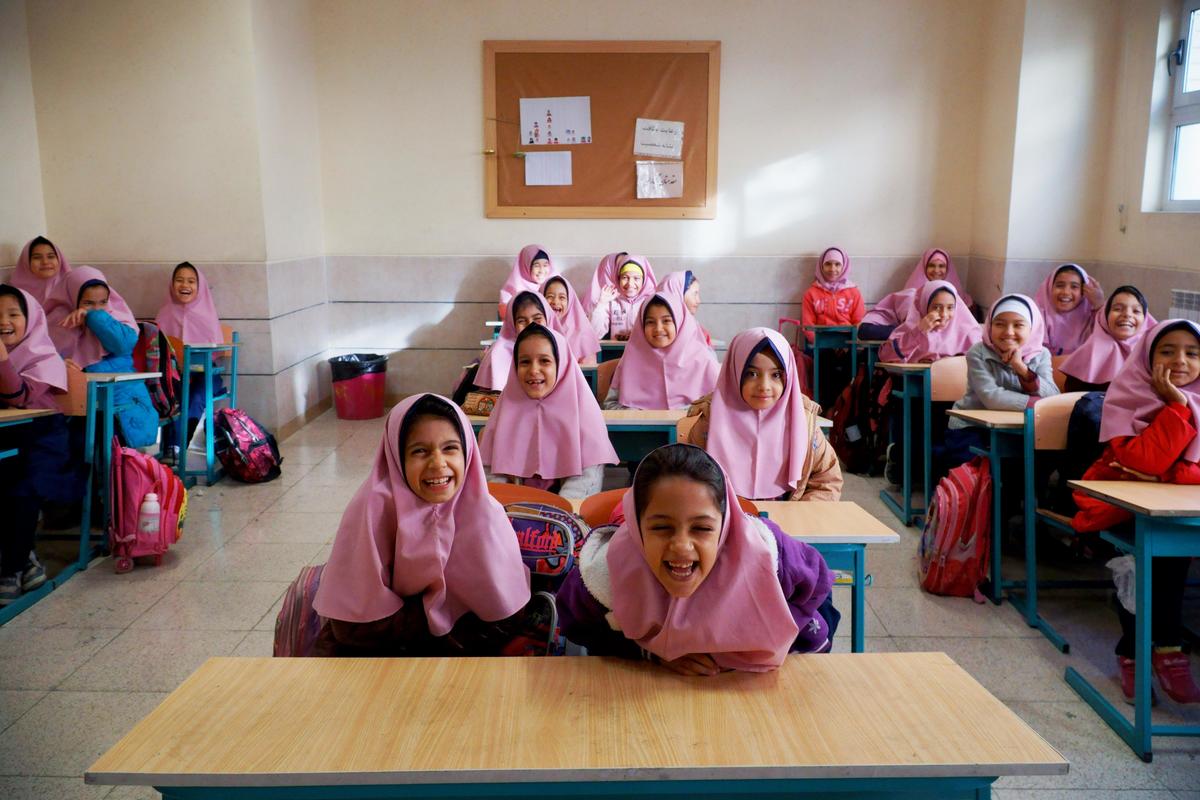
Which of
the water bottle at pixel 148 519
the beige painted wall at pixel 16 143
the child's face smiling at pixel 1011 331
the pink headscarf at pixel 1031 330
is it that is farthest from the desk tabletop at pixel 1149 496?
the beige painted wall at pixel 16 143

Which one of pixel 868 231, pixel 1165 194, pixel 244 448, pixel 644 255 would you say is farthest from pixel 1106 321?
pixel 244 448

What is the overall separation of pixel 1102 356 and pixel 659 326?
216 centimetres

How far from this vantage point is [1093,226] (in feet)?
21.3

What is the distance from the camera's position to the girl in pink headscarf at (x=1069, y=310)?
5.58m

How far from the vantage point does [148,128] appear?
6.01 metres

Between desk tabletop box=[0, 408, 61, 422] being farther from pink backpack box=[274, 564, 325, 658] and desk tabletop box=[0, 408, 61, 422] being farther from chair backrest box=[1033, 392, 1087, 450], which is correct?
chair backrest box=[1033, 392, 1087, 450]

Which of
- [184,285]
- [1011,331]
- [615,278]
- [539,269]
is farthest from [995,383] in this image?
[184,285]

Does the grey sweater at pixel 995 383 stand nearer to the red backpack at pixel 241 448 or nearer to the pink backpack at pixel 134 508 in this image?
the pink backpack at pixel 134 508

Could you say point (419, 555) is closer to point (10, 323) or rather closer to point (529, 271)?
point (10, 323)

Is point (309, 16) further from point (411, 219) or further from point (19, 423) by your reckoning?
point (19, 423)

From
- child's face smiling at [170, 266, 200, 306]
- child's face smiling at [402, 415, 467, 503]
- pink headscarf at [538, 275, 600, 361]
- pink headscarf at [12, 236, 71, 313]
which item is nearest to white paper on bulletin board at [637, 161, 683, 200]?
pink headscarf at [538, 275, 600, 361]

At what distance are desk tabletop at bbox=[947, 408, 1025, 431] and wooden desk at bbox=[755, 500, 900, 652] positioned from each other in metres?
1.10

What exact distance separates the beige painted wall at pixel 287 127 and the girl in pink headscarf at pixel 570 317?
1.89 meters

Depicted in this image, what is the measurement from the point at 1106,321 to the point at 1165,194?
5.90ft
